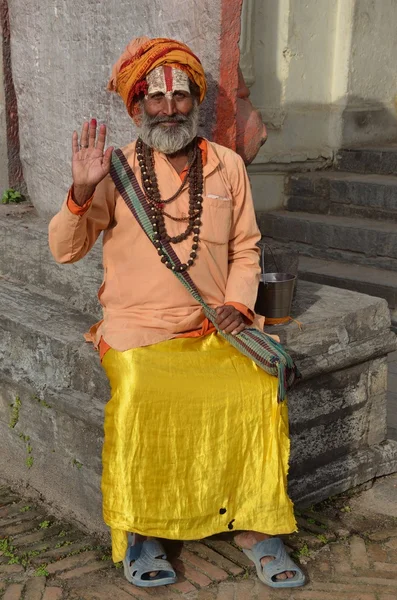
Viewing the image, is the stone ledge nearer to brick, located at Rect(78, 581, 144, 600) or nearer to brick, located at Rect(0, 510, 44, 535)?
brick, located at Rect(78, 581, 144, 600)

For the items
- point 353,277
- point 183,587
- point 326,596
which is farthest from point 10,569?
point 353,277

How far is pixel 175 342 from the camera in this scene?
10.7 feet

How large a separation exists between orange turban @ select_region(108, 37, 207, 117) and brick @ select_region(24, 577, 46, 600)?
71.6 inches

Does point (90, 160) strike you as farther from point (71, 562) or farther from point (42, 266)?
point (71, 562)

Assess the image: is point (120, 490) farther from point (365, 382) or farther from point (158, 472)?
point (365, 382)

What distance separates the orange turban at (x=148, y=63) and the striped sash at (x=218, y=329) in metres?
0.25

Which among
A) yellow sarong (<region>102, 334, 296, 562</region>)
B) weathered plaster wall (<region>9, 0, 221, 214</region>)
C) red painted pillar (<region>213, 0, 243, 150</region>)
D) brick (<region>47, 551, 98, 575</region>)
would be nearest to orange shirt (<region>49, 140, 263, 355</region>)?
yellow sarong (<region>102, 334, 296, 562</region>)

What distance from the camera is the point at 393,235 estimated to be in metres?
6.73

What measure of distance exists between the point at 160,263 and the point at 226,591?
121 centimetres

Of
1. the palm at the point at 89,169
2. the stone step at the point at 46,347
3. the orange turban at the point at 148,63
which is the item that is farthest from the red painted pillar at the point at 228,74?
the stone step at the point at 46,347

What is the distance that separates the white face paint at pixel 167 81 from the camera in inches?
128

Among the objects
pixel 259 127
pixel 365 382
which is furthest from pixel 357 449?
pixel 259 127

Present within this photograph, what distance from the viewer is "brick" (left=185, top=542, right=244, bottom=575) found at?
329 centimetres

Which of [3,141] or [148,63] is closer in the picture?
[148,63]
